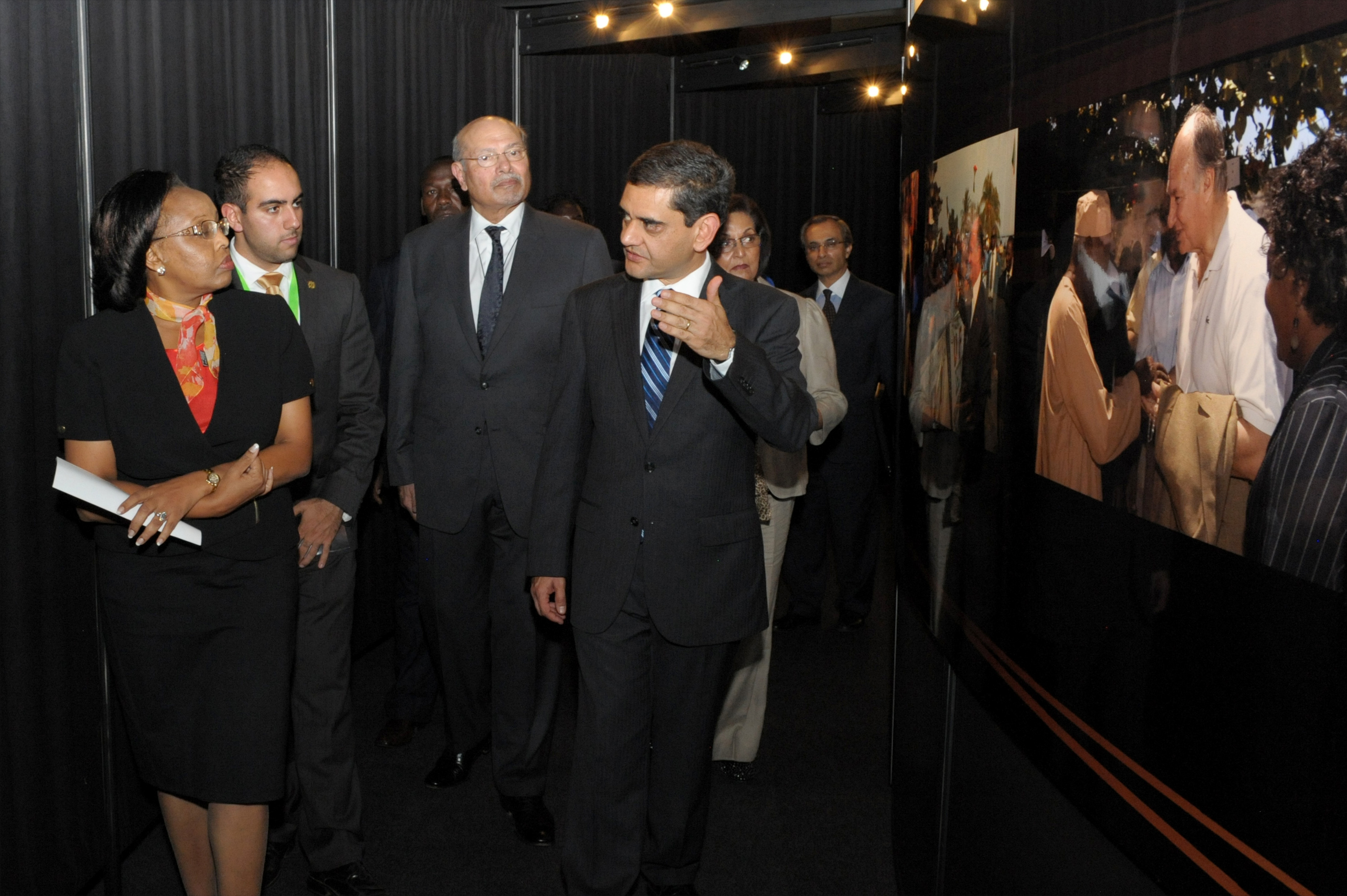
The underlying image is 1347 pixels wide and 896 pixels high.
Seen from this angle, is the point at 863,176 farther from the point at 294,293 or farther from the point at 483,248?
the point at 294,293

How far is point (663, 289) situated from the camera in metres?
2.70

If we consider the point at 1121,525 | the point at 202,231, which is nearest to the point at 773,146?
the point at 202,231

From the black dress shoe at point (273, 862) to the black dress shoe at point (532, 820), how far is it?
2.23 ft

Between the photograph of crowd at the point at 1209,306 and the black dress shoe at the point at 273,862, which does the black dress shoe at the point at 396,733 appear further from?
the photograph of crowd at the point at 1209,306

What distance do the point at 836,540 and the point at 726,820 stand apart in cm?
253

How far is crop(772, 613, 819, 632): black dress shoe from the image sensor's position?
20.0ft

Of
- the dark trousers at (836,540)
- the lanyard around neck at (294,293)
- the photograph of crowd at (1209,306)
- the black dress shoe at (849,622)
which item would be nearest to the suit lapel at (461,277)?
the lanyard around neck at (294,293)

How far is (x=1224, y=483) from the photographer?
1.40 meters

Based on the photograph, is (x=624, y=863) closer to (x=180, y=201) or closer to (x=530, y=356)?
(x=530, y=356)

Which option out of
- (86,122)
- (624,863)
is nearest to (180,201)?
(86,122)

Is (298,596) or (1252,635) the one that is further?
(298,596)

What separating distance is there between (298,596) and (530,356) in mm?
1004

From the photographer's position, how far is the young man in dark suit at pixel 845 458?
575 cm

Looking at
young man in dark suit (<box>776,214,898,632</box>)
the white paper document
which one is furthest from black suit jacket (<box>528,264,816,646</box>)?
young man in dark suit (<box>776,214,898,632</box>)
